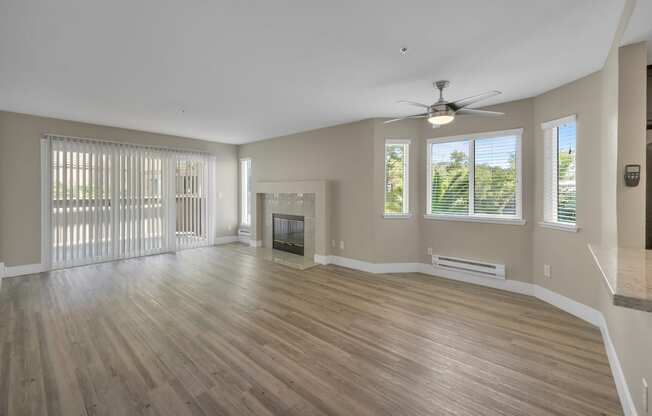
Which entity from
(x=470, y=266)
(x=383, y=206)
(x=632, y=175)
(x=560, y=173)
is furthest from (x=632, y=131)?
(x=383, y=206)

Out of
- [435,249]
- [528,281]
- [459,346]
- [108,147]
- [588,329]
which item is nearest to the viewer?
[459,346]

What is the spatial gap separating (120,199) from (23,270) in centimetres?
185

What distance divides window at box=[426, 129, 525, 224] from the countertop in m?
2.63

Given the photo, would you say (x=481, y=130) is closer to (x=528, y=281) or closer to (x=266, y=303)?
(x=528, y=281)

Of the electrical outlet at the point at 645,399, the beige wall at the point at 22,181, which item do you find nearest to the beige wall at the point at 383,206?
the electrical outlet at the point at 645,399

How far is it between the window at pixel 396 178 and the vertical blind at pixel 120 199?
15.3 ft

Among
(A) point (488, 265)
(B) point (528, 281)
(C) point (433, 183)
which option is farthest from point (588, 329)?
(C) point (433, 183)

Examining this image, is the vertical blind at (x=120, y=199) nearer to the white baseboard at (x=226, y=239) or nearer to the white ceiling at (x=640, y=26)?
the white baseboard at (x=226, y=239)

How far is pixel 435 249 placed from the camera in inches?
198

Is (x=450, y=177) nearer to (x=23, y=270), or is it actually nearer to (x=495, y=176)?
(x=495, y=176)

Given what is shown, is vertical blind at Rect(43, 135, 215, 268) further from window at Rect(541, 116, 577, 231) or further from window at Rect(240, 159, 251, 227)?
window at Rect(541, 116, 577, 231)

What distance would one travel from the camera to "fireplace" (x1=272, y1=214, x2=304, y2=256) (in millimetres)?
6500

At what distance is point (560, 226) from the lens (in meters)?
3.58

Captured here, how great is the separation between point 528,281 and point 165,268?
6047 mm
